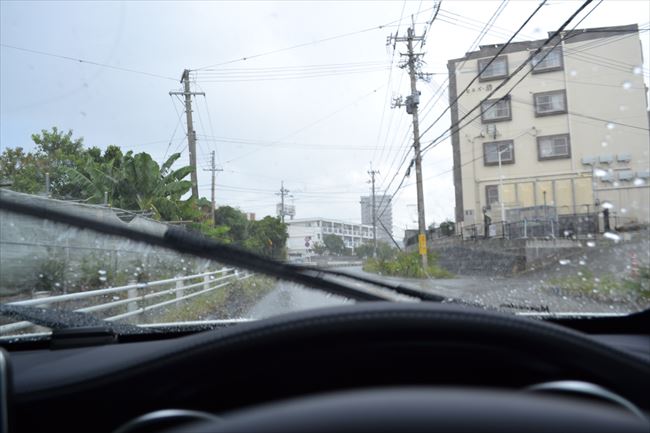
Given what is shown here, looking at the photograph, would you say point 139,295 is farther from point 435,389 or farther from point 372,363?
point 435,389

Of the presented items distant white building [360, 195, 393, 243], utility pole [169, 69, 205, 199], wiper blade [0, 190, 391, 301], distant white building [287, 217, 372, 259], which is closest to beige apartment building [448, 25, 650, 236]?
distant white building [360, 195, 393, 243]

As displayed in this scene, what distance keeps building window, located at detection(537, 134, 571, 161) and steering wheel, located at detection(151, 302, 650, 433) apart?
4.08 meters

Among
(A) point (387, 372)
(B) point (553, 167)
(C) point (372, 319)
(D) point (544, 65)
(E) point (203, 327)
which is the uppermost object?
(D) point (544, 65)

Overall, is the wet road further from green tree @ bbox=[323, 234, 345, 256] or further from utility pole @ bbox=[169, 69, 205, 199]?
utility pole @ bbox=[169, 69, 205, 199]

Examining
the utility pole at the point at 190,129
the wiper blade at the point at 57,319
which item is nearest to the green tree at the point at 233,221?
the utility pole at the point at 190,129

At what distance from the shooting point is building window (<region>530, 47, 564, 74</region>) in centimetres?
451

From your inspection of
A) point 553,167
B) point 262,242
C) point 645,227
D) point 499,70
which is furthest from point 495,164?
point 262,242

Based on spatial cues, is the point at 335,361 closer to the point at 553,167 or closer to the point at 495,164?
the point at 553,167

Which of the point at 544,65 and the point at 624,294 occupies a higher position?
the point at 544,65

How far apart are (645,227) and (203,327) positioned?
2972mm

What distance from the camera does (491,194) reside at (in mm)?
5598

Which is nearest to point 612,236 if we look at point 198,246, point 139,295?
point 198,246

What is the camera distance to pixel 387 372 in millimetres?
976

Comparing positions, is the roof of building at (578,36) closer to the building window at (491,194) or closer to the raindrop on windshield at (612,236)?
the building window at (491,194)
